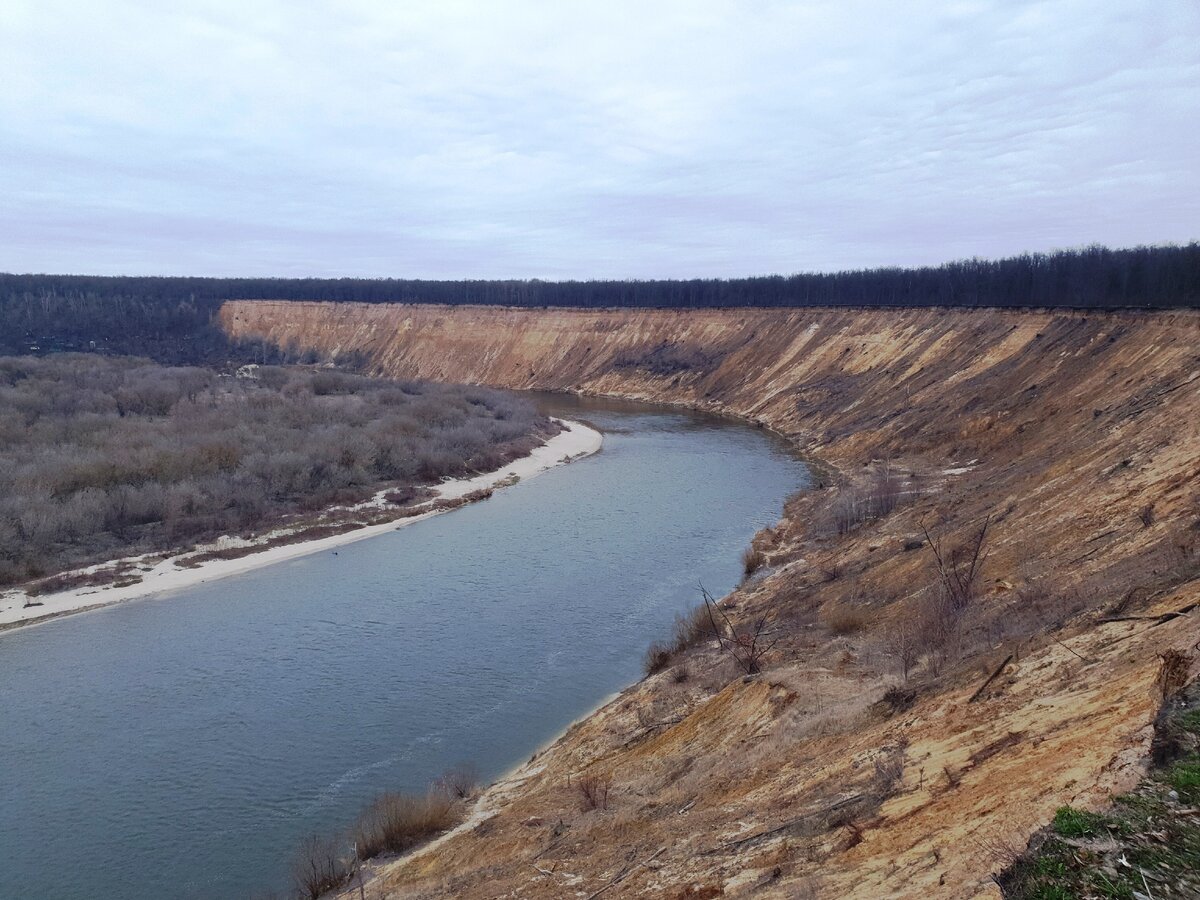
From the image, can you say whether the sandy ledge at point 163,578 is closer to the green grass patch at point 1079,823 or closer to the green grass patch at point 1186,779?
the green grass patch at point 1079,823

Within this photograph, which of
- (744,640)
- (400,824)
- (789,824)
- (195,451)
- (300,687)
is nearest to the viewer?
(789,824)

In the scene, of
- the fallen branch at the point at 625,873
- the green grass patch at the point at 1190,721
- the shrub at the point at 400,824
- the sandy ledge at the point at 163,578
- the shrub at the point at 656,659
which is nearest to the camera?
the green grass patch at the point at 1190,721

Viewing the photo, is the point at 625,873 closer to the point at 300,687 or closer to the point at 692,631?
the point at 692,631

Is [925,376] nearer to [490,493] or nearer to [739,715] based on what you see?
[490,493]

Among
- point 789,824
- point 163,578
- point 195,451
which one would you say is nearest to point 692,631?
point 789,824

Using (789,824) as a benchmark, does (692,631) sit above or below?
below

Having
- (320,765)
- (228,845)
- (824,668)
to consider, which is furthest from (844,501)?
(228,845)

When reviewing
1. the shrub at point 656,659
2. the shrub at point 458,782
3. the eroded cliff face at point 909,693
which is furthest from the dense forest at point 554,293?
the shrub at point 458,782
